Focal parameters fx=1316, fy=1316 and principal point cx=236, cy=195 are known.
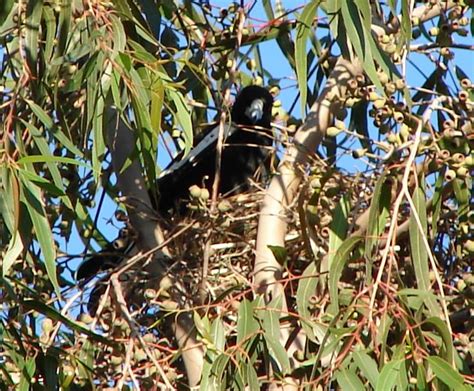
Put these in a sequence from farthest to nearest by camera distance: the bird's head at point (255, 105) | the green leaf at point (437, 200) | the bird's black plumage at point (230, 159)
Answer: the bird's head at point (255, 105)
the bird's black plumage at point (230, 159)
the green leaf at point (437, 200)

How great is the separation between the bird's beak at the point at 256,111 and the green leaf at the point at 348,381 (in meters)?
2.22

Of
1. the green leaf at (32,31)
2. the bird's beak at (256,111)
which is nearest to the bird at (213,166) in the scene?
the bird's beak at (256,111)

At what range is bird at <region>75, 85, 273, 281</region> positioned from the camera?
3742 mm

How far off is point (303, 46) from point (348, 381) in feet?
2.59

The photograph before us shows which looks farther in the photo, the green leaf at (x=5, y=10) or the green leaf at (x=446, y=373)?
the green leaf at (x=5, y=10)

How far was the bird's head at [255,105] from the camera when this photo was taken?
15.1 feet

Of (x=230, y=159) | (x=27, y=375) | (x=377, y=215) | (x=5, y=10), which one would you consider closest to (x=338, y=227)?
(x=377, y=215)

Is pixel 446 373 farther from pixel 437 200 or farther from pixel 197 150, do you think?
pixel 197 150

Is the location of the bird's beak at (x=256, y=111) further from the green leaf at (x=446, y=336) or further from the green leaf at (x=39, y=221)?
the green leaf at (x=446, y=336)

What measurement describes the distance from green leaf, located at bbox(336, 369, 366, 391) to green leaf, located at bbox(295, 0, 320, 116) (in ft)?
2.02

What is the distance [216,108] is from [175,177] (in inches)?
29.0

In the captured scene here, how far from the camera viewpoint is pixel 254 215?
3.47 meters

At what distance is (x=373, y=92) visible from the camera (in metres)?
2.90

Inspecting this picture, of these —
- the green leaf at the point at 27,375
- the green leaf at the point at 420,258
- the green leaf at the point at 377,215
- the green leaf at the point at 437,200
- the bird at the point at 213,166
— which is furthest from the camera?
the bird at the point at 213,166
